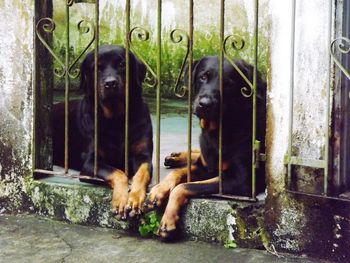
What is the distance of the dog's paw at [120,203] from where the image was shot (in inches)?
186

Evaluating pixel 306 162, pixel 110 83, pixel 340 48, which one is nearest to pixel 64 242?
pixel 110 83

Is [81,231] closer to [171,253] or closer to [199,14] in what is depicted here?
[171,253]

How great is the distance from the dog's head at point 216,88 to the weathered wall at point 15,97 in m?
1.17

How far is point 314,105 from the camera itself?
414cm

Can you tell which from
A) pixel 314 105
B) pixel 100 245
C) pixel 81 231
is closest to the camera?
pixel 314 105

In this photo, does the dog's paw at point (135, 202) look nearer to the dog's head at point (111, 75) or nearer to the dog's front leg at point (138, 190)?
the dog's front leg at point (138, 190)

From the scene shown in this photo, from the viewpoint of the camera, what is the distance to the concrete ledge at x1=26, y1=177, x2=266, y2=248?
4453mm

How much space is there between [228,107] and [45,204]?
1434 millimetres

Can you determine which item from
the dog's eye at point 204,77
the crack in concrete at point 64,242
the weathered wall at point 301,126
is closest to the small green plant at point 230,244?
the weathered wall at point 301,126

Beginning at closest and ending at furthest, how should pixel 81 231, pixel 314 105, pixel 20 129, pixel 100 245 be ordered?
pixel 314 105 → pixel 100 245 → pixel 81 231 → pixel 20 129

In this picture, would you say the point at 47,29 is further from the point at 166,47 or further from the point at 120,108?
the point at 166,47

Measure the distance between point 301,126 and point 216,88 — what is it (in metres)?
0.72

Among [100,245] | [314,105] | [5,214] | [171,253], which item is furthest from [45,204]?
[314,105]

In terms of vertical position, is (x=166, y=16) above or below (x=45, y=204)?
above
